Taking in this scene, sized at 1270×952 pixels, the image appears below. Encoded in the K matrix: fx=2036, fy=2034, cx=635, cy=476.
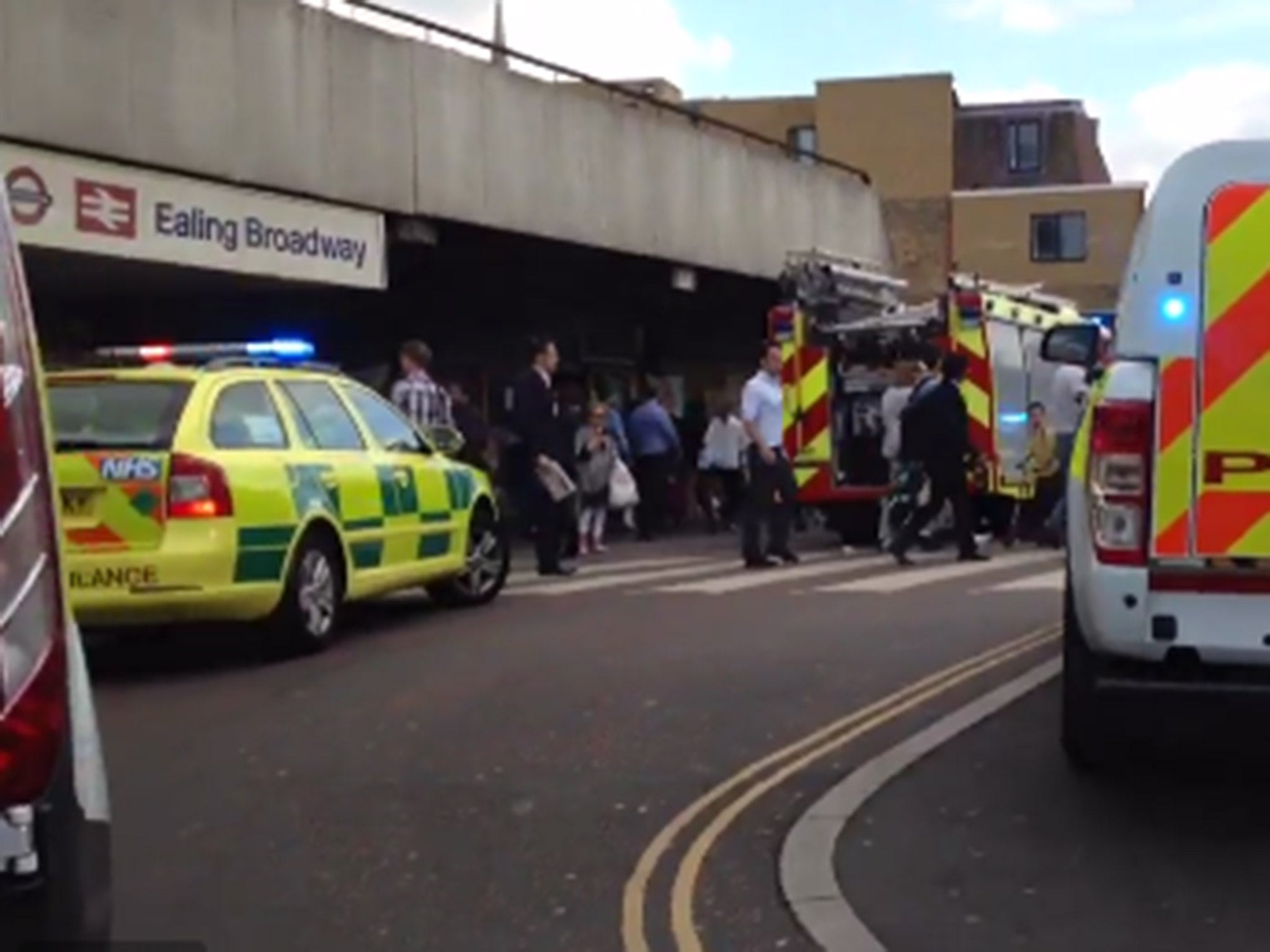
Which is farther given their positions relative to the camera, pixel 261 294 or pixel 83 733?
pixel 261 294

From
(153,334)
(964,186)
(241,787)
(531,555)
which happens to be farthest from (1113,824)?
(964,186)

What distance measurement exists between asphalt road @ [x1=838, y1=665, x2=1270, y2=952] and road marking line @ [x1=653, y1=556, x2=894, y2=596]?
20.3 ft

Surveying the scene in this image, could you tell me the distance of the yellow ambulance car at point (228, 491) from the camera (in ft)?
31.8

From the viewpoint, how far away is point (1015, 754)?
7703 millimetres

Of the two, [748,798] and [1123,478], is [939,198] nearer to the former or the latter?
[748,798]

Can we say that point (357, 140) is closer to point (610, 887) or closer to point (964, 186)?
point (610, 887)

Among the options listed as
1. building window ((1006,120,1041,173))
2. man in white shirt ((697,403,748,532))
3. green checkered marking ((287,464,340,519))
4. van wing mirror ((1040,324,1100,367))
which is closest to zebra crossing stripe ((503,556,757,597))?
green checkered marking ((287,464,340,519))

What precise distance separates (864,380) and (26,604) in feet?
55.3

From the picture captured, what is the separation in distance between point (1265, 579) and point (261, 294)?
15556 mm

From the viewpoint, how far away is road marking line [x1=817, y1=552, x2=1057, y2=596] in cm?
1386

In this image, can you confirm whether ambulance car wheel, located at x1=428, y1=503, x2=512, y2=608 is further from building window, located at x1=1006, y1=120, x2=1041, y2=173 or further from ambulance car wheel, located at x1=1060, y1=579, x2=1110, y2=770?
building window, located at x1=1006, y1=120, x2=1041, y2=173

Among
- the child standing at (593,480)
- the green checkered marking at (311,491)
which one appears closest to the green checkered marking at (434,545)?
the green checkered marking at (311,491)

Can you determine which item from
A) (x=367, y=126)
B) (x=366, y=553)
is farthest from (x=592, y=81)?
(x=366, y=553)

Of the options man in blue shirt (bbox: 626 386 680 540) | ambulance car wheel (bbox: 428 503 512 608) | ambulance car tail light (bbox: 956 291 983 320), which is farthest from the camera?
man in blue shirt (bbox: 626 386 680 540)
